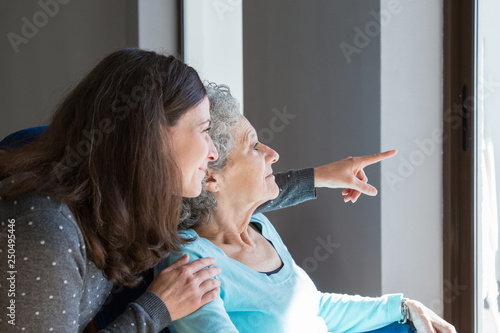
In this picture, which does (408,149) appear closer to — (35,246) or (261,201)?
(261,201)

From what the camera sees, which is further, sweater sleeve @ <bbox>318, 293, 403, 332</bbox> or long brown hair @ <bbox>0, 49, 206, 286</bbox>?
sweater sleeve @ <bbox>318, 293, 403, 332</bbox>

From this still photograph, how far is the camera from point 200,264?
53.6 inches

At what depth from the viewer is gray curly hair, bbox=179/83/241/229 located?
1610 mm

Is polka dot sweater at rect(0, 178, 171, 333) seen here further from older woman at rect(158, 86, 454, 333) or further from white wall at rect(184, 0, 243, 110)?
white wall at rect(184, 0, 243, 110)

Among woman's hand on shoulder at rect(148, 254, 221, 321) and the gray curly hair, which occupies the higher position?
the gray curly hair

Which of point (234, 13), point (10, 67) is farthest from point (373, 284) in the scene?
point (10, 67)

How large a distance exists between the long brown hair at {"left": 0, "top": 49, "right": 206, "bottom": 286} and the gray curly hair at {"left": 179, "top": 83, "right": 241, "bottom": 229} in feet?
1.03

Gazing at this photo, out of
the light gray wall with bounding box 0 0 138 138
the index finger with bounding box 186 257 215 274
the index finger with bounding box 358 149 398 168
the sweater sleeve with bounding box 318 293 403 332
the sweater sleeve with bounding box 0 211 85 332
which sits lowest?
the sweater sleeve with bounding box 318 293 403 332

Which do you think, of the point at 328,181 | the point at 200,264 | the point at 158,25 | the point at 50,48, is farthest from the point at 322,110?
the point at 50,48

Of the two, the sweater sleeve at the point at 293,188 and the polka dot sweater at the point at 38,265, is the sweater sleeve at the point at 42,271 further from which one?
the sweater sleeve at the point at 293,188

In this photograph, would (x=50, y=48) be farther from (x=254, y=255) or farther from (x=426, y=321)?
(x=426, y=321)

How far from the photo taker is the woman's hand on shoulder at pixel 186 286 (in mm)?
1284

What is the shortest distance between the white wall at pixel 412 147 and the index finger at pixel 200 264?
705mm

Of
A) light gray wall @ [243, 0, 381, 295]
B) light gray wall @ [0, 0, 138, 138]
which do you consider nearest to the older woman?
light gray wall @ [243, 0, 381, 295]
